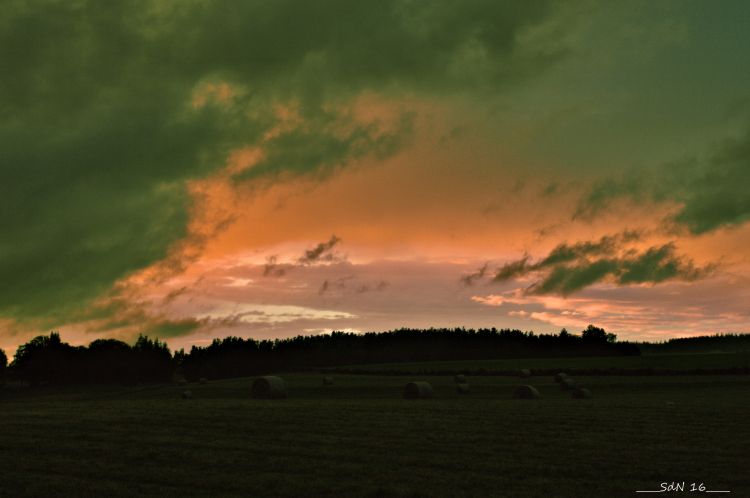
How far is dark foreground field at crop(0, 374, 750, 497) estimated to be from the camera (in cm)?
1560

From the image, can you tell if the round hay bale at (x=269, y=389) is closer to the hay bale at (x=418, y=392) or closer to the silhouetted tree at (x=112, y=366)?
the hay bale at (x=418, y=392)

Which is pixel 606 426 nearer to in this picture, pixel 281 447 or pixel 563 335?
pixel 281 447

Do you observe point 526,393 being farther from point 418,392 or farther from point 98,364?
point 98,364

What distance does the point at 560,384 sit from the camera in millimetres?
59062

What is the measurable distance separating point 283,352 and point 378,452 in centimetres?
13419

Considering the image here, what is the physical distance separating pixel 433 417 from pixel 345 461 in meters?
12.9

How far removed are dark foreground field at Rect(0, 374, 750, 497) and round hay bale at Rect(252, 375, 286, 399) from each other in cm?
1497

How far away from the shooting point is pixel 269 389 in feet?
166

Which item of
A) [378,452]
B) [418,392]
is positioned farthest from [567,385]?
[378,452]

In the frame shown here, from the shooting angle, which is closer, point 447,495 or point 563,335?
point 447,495

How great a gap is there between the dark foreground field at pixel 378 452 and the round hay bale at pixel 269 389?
49.1ft

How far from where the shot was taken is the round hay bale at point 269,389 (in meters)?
50.5

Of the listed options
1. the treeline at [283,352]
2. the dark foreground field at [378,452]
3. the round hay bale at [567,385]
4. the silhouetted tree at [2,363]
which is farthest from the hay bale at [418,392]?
the silhouetted tree at [2,363]

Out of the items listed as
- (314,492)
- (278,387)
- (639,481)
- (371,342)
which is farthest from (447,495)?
(371,342)
